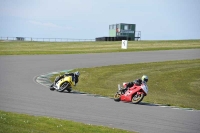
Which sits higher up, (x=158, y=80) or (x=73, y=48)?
(x=73, y=48)

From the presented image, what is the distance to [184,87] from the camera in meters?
25.2

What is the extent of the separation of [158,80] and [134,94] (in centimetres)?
989

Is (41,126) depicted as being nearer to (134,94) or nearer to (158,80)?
(134,94)

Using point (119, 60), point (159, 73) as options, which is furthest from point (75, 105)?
point (119, 60)

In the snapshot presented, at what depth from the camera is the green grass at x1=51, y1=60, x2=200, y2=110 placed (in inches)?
831

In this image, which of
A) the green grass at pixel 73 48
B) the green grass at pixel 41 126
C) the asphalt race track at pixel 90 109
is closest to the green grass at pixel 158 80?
the asphalt race track at pixel 90 109

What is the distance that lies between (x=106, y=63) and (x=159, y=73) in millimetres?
6827

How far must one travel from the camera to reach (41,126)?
37.5 feet

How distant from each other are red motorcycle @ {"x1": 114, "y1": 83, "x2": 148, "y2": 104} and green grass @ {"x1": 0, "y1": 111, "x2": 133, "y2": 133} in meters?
5.81

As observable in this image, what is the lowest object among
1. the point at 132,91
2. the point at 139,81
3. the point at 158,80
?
the point at 158,80

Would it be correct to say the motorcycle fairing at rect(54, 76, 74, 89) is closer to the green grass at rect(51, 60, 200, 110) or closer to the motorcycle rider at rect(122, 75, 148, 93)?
the green grass at rect(51, 60, 200, 110)

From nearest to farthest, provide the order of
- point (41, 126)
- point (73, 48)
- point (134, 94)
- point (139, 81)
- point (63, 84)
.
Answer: point (41, 126), point (134, 94), point (139, 81), point (63, 84), point (73, 48)

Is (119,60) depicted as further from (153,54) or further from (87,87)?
(87,87)

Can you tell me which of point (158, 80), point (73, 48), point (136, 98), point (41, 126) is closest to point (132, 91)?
point (136, 98)
